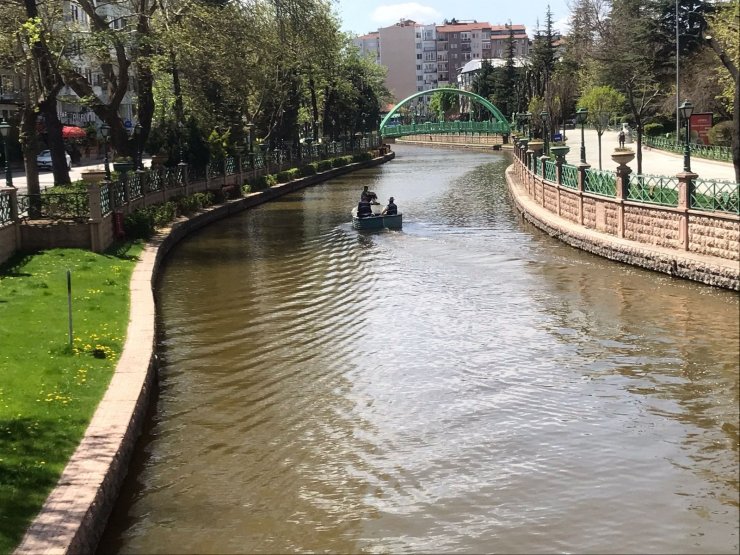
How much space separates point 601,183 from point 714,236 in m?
6.71

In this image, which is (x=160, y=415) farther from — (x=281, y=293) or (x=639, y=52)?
(x=639, y=52)

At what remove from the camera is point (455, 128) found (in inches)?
4747

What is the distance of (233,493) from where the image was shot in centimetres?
1072

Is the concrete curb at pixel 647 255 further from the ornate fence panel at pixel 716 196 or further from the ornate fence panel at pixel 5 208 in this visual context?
the ornate fence panel at pixel 5 208

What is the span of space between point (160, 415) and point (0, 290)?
7013 mm

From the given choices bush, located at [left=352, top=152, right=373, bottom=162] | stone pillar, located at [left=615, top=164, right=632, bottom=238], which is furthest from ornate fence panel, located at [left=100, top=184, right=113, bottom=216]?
bush, located at [left=352, top=152, right=373, bottom=162]

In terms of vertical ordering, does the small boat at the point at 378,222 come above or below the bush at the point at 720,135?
below

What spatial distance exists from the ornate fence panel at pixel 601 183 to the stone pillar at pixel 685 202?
4.07 m

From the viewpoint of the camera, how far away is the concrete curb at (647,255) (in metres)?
20.4

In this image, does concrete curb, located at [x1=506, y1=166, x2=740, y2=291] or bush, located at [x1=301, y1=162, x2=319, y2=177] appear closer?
concrete curb, located at [x1=506, y1=166, x2=740, y2=291]

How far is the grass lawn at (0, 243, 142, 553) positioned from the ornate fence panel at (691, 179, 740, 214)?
13.2 m

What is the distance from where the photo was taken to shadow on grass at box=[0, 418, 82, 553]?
28.6 feet

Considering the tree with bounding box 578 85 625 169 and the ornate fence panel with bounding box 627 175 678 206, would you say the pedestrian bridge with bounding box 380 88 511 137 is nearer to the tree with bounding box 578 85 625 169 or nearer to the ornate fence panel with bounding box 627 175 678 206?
the tree with bounding box 578 85 625 169

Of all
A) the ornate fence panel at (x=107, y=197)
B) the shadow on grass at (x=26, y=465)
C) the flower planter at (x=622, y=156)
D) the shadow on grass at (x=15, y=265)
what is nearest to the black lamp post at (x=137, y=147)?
the ornate fence panel at (x=107, y=197)
